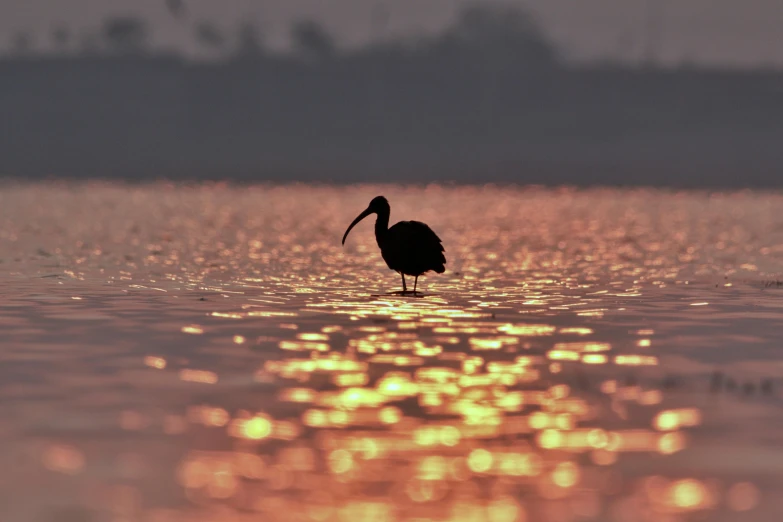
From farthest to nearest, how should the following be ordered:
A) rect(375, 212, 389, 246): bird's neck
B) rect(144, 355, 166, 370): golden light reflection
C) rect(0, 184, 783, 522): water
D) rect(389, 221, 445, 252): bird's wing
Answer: rect(375, 212, 389, 246): bird's neck < rect(389, 221, 445, 252): bird's wing < rect(144, 355, 166, 370): golden light reflection < rect(0, 184, 783, 522): water

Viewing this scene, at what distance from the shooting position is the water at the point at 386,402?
361 inches

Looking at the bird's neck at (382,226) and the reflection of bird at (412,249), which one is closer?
the reflection of bird at (412,249)

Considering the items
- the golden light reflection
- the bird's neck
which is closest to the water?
the golden light reflection

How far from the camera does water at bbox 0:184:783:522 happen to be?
9.17 metres

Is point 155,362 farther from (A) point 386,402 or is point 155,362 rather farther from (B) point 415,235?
(B) point 415,235

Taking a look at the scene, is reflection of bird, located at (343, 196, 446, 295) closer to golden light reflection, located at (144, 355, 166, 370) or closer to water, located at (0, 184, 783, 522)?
water, located at (0, 184, 783, 522)

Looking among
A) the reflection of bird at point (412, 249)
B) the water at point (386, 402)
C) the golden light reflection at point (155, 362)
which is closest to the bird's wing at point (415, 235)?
the reflection of bird at point (412, 249)

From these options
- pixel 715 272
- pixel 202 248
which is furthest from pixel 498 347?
pixel 202 248

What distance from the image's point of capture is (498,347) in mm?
16734

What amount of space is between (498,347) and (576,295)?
884cm

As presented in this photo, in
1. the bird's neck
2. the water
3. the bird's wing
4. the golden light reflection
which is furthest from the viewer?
the bird's neck

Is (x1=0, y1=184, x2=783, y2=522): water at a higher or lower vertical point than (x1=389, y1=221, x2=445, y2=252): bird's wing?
lower

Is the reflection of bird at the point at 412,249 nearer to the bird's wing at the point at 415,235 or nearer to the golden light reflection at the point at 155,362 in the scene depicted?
the bird's wing at the point at 415,235

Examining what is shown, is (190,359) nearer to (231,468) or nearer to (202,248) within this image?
(231,468)
